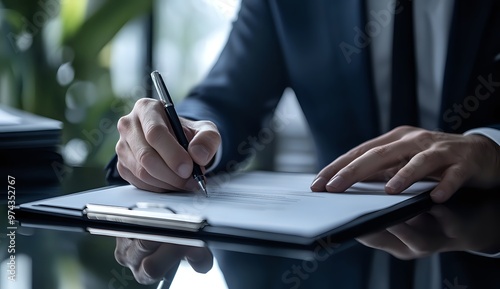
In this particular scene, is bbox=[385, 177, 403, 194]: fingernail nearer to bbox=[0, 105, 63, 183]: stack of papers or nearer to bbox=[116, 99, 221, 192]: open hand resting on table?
bbox=[116, 99, 221, 192]: open hand resting on table

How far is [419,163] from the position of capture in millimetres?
769

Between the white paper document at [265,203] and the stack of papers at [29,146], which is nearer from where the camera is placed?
the white paper document at [265,203]

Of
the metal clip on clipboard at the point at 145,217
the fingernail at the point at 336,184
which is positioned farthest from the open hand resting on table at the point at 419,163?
the metal clip on clipboard at the point at 145,217

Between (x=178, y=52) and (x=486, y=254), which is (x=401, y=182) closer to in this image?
(x=486, y=254)

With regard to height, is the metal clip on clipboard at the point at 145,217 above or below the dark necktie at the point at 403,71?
below

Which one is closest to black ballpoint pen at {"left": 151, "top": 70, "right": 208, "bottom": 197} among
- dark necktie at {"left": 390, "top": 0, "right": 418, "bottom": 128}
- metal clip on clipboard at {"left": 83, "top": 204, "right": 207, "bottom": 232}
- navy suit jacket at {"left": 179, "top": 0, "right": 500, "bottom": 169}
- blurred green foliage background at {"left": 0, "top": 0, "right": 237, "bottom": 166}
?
metal clip on clipboard at {"left": 83, "top": 204, "right": 207, "bottom": 232}

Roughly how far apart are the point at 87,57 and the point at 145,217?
6.31ft

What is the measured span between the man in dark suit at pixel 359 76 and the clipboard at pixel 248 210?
0.15 metres

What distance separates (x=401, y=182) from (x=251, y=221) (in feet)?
0.81

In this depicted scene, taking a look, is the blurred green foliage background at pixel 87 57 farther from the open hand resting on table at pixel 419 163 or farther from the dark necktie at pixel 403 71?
the open hand resting on table at pixel 419 163

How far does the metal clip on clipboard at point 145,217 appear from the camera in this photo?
0.57 meters

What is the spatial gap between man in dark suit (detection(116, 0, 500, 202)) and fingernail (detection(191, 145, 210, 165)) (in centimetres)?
12

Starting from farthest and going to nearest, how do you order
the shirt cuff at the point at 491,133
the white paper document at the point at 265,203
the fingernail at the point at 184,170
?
the shirt cuff at the point at 491,133 < the fingernail at the point at 184,170 < the white paper document at the point at 265,203

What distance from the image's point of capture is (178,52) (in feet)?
8.34
